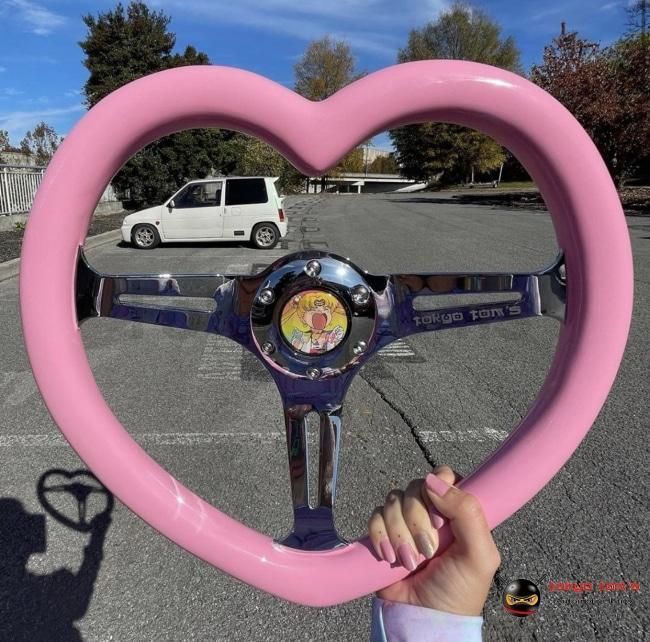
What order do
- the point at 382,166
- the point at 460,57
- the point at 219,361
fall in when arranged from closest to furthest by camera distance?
the point at 219,361, the point at 460,57, the point at 382,166

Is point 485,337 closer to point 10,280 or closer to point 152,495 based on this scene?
point 152,495

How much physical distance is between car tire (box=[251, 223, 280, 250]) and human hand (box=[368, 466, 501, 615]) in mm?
11982

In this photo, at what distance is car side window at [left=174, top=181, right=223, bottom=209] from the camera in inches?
496

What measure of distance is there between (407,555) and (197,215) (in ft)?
39.9

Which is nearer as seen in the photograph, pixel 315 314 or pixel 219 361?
pixel 315 314

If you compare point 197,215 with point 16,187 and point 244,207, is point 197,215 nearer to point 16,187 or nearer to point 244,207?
point 244,207

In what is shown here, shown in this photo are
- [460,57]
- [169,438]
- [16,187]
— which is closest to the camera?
[169,438]

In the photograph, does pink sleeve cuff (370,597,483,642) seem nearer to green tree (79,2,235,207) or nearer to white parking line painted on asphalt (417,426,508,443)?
white parking line painted on asphalt (417,426,508,443)

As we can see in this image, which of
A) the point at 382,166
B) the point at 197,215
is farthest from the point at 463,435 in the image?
the point at 382,166

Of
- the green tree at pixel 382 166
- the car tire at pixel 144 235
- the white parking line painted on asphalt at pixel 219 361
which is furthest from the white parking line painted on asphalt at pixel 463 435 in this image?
the green tree at pixel 382 166

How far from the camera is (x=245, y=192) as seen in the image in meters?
12.7

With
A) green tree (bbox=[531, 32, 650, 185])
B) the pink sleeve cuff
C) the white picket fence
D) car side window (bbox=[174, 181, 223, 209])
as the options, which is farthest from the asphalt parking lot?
green tree (bbox=[531, 32, 650, 185])

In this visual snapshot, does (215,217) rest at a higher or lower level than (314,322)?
higher

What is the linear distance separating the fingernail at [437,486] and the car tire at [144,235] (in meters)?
12.4
